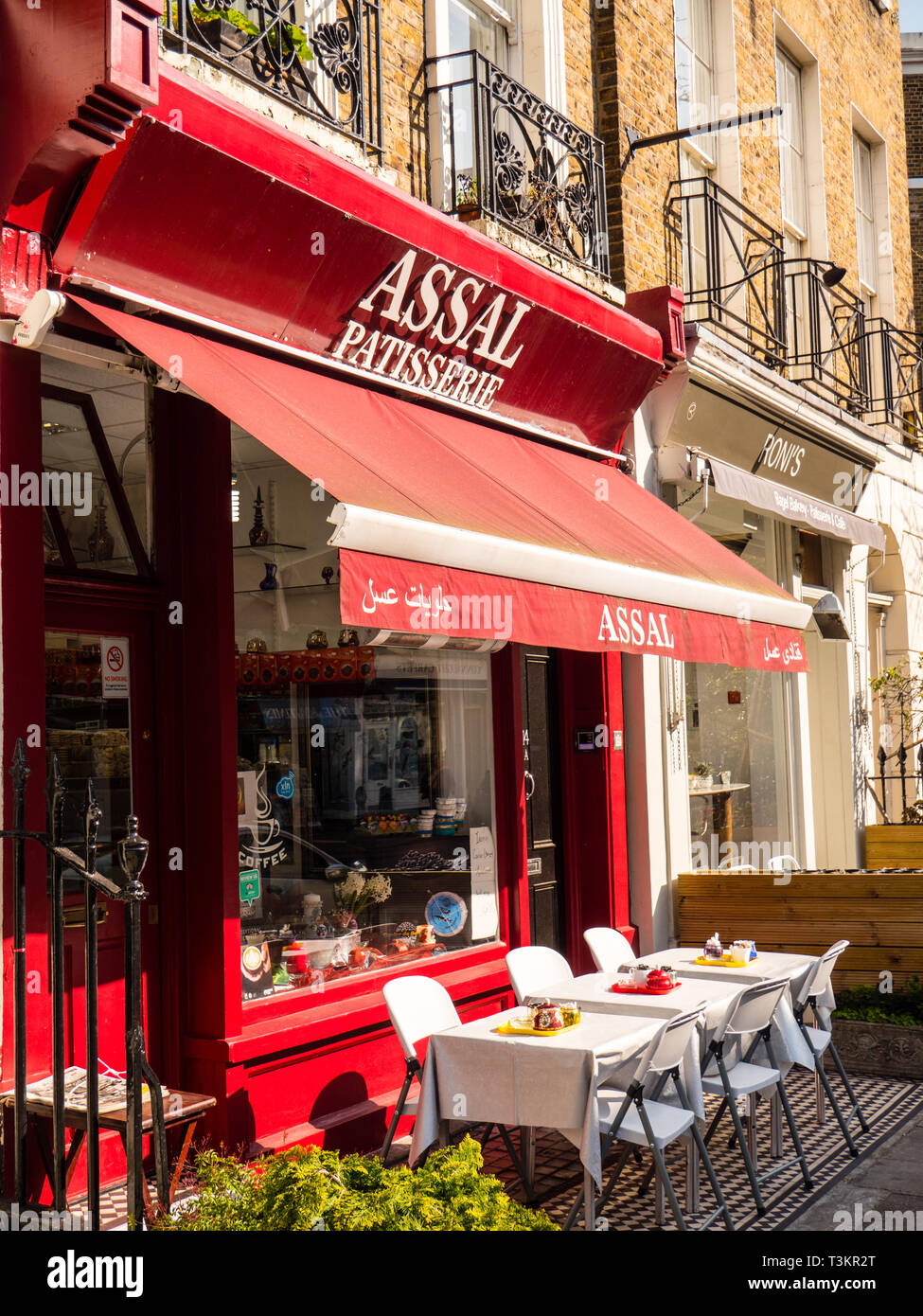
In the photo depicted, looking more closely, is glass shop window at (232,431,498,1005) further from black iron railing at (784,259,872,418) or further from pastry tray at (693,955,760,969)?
black iron railing at (784,259,872,418)

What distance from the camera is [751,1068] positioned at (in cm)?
624

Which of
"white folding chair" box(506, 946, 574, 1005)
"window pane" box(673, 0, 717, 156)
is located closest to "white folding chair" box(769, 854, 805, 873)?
"white folding chair" box(506, 946, 574, 1005)

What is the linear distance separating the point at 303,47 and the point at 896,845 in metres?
9.48

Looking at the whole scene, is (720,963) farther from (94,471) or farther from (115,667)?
(94,471)

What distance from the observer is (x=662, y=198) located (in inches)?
393

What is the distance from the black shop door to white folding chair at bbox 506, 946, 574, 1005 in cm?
149

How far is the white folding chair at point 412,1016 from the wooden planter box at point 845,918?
342cm

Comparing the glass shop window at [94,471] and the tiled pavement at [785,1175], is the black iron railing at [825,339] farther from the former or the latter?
the glass shop window at [94,471]

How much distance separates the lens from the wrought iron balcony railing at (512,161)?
7609 mm

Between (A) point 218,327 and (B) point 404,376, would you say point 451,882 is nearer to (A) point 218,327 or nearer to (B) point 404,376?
(B) point 404,376

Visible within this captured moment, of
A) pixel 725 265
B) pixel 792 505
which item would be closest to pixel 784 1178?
pixel 792 505

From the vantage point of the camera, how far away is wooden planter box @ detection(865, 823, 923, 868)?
1261cm

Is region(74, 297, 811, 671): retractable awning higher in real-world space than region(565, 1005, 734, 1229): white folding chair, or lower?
higher

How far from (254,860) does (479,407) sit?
297 centimetres
